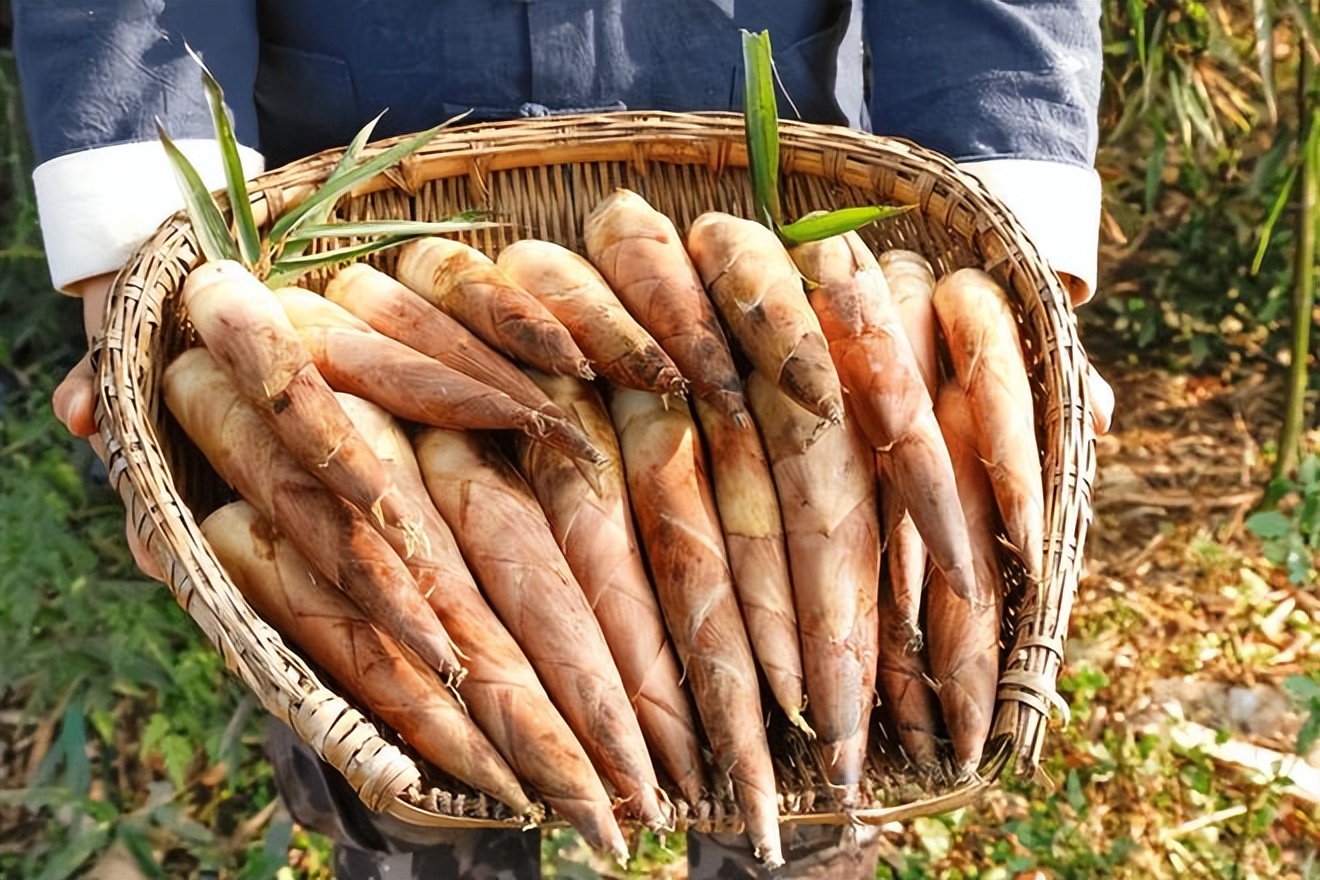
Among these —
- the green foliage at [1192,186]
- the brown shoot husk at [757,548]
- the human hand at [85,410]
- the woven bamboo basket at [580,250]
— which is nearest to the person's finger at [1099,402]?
the woven bamboo basket at [580,250]

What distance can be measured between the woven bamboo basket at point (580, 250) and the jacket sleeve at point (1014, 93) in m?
0.08

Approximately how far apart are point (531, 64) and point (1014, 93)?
1.46 feet

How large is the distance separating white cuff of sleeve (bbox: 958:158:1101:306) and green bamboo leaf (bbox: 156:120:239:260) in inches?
25.5

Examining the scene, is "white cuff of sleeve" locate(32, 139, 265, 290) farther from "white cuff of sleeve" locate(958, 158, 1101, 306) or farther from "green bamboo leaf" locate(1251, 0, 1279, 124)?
"green bamboo leaf" locate(1251, 0, 1279, 124)

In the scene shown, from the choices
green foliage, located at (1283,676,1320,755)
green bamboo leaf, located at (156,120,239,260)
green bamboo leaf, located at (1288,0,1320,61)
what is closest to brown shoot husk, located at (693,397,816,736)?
green bamboo leaf, located at (156,120,239,260)

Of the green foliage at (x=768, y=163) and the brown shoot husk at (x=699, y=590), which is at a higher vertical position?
the green foliage at (x=768, y=163)

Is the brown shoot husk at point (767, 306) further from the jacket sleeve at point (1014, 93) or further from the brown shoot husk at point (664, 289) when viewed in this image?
the jacket sleeve at point (1014, 93)

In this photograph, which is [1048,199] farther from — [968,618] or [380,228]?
[380,228]

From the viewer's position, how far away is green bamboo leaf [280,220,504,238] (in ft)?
3.58

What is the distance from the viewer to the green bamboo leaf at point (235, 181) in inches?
40.9

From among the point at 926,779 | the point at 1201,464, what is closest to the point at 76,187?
the point at 926,779

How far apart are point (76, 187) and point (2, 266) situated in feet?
2.85

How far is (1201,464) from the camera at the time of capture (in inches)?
86.5

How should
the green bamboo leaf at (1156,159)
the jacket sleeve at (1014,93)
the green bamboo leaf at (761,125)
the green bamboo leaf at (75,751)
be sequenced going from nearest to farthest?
the green bamboo leaf at (761,125) → the jacket sleeve at (1014,93) → the green bamboo leaf at (75,751) → the green bamboo leaf at (1156,159)
